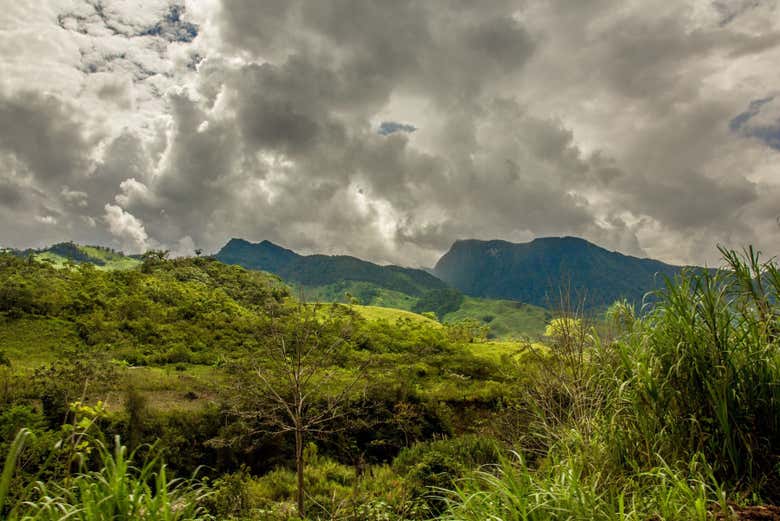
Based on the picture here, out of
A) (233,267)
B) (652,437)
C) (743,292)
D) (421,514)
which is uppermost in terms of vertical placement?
(233,267)

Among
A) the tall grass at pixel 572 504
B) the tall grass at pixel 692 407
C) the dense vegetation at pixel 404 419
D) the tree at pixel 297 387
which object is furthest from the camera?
the tree at pixel 297 387

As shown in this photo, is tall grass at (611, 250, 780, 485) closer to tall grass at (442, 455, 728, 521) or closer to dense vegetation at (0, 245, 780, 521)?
dense vegetation at (0, 245, 780, 521)

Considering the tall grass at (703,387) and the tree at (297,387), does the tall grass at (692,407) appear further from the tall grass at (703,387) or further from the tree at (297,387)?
the tree at (297,387)

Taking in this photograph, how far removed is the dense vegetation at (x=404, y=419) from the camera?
335 cm

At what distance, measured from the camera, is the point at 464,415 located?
18.7 m

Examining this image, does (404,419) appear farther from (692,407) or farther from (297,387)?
(692,407)

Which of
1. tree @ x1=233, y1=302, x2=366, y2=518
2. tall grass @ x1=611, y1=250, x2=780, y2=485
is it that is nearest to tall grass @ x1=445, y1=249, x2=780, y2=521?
tall grass @ x1=611, y1=250, x2=780, y2=485

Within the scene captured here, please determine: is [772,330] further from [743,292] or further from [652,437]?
[652,437]

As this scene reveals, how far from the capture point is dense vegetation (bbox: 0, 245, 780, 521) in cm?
335

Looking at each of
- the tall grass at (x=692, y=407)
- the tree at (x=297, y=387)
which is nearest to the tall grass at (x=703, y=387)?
the tall grass at (x=692, y=407)

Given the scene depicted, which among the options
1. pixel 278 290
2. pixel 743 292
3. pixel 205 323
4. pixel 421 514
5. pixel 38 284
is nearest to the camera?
pixel 743 292

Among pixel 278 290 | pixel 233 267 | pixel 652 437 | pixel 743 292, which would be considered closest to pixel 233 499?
pixel 652 437

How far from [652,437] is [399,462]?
27.8 feet

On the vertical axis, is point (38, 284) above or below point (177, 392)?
above
